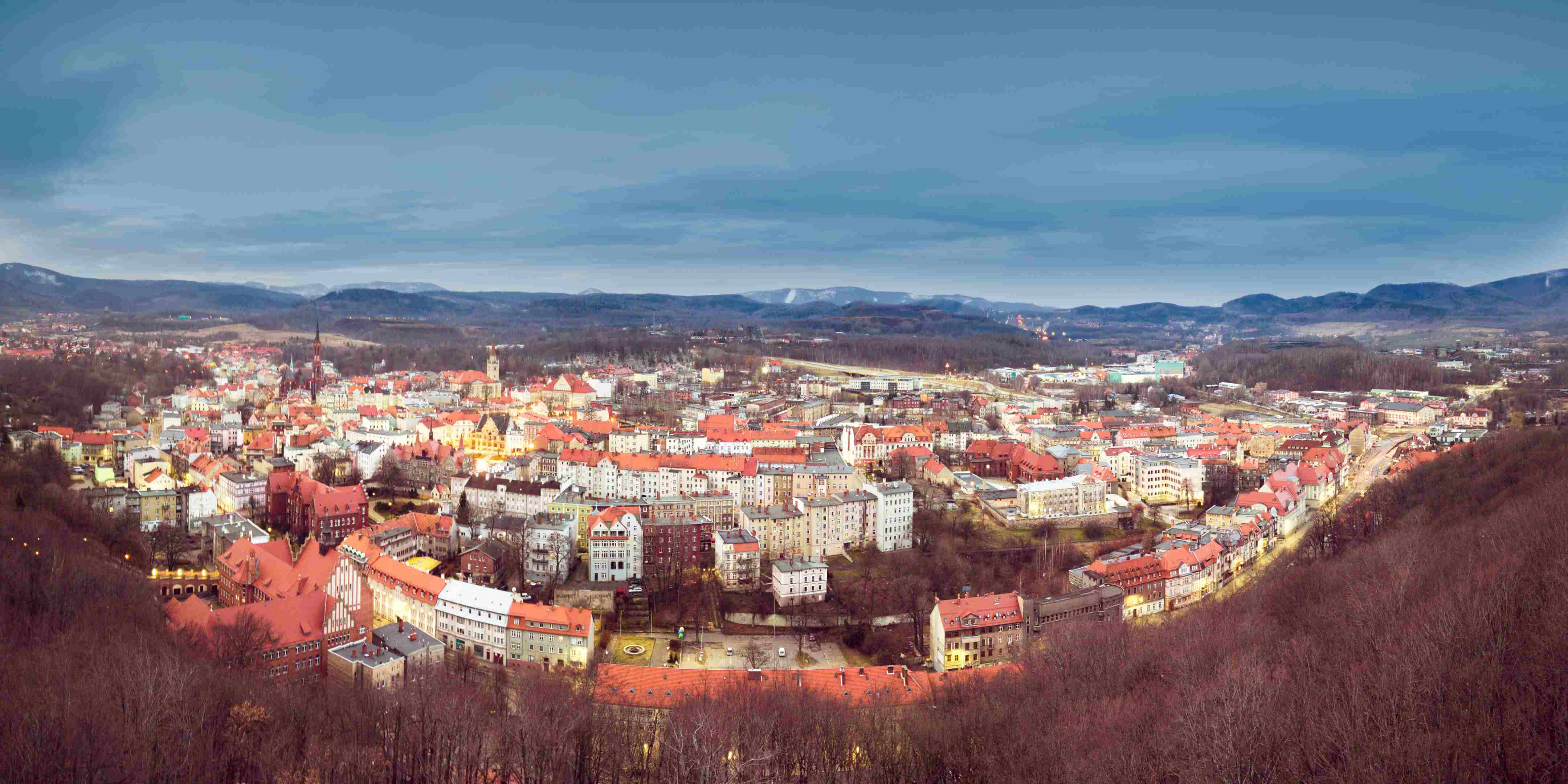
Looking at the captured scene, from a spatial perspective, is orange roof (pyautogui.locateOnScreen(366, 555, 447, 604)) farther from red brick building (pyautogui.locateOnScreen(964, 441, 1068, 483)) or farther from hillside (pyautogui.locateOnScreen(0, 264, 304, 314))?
hillside (pyautogui.locateOnScreen(0, 264, 304, 314))

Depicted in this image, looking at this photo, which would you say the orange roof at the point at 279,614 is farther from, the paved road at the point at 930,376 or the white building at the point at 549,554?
the paved road at the point at 930,376

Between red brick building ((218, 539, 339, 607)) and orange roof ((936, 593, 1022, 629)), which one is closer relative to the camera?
red brick building ((218, 539, 339, 607))

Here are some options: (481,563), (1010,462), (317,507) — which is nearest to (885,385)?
(1010,462)

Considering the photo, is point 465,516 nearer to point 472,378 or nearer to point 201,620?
point 201,620

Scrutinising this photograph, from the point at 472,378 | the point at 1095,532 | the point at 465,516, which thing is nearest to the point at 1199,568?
the point at 1095,532

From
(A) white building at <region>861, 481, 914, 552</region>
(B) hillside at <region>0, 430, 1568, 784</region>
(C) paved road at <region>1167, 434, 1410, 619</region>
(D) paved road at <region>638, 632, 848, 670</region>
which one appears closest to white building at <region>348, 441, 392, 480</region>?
(B) hillside at <region>0, 430, 1568, 784</region>
